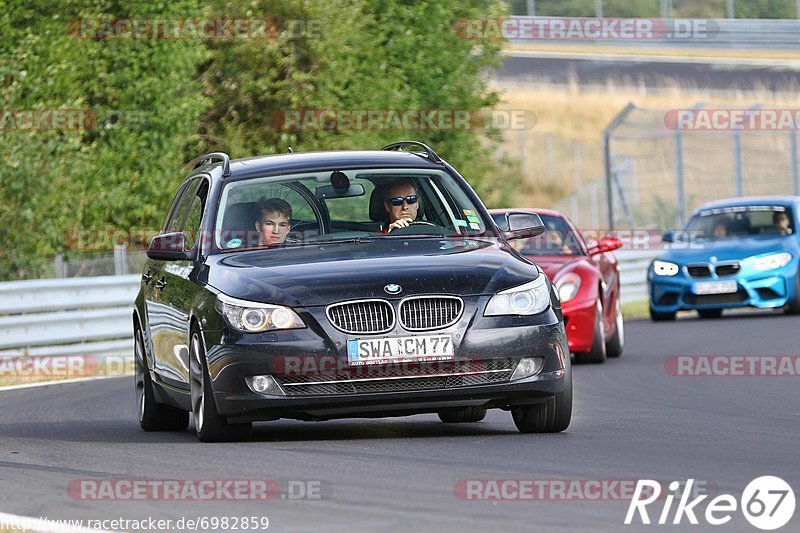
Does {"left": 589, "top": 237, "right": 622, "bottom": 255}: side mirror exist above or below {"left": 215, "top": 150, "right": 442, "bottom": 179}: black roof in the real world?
below

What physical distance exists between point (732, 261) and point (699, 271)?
0.46m

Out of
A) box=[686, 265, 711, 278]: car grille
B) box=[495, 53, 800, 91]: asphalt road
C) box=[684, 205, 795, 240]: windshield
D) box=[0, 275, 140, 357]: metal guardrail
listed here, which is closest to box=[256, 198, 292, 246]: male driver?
box=[0, 275, 140, 357]: metal guardrail

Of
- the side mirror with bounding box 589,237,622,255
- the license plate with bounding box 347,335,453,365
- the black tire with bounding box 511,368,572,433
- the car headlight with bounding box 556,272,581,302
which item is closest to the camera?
the license plate with bounding box 347,335,453,365

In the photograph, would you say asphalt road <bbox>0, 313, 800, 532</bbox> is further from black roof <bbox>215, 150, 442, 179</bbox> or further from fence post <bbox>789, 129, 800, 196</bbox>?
fence post <bbox>789, 129, 800, 196</bbox>

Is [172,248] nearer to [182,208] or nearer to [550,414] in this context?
[182,208]

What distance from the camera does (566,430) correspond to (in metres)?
10.3

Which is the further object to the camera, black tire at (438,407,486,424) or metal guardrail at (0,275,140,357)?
metal guardrail at (0,275,140,357)

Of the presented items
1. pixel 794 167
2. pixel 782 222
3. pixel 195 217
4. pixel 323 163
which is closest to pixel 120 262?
pixel 782 222

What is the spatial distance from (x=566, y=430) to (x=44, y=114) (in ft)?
49.3

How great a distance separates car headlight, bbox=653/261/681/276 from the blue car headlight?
3.21 feet

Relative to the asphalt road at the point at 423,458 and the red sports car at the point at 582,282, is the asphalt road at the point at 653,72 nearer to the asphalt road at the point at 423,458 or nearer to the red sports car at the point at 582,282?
the red sports car at the point at 582,282

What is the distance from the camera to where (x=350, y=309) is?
31.0 feet

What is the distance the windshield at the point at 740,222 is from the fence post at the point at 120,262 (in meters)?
7.55

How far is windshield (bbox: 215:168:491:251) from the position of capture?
10641 mm
